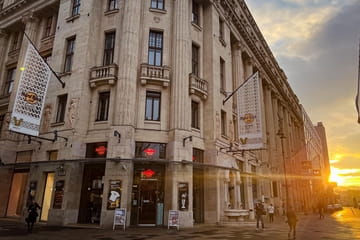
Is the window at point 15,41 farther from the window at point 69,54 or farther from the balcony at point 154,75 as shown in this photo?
the balcony at point 154,75

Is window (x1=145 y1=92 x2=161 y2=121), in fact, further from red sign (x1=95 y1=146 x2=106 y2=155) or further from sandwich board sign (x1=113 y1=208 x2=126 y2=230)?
sandwich board sign (x1=113 y1=208 x2=126 y2=230)

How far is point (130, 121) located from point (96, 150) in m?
3.38

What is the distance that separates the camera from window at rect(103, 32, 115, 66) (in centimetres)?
2186

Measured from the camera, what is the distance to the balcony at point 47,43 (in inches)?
1010

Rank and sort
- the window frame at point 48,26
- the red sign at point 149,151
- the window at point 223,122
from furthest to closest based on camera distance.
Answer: the window frame at point 48,26, the window at point 223,122, the red sign at point 149,151

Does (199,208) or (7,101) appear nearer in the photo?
(199,208)

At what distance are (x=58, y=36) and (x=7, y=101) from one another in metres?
8.87

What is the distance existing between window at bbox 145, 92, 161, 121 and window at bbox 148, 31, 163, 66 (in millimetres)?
2674

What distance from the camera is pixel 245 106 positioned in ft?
73.4

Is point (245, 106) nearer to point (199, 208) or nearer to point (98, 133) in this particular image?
point (199, 208)

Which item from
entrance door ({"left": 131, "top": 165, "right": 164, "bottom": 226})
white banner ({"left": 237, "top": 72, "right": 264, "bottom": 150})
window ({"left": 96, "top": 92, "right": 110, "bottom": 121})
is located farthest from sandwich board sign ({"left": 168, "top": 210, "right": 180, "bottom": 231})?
window ({"left": 96, "top": 92, "right": 110, "bottom": 121})

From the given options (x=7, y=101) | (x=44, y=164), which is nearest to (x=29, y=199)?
(x=44, y=164)

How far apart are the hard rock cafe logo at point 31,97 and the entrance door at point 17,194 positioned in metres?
7.92

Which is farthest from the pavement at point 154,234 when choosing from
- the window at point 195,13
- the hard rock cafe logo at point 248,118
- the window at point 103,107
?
the window at point 195,13
